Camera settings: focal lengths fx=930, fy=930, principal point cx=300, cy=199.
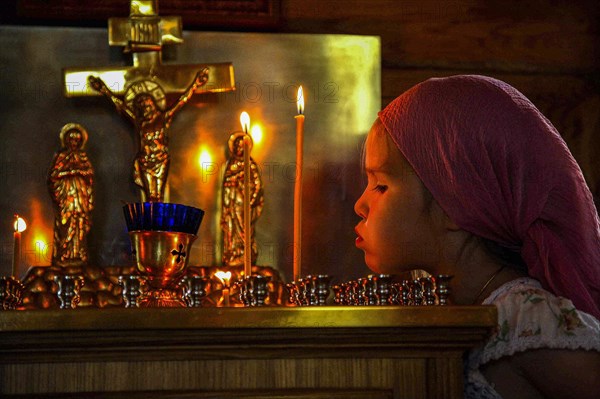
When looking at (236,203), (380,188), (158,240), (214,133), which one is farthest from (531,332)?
(214,133)

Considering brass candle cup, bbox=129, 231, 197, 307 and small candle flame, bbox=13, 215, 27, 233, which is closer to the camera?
brass candle cup, bbox=129, 231, 197, 307

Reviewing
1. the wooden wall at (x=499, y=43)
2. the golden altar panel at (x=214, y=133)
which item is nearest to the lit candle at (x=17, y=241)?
the golden altar panel at (x=214, y=133)

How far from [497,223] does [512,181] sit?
0.05m

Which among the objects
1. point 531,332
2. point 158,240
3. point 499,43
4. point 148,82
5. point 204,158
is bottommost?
point 531,332

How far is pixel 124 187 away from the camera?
66.2 inches

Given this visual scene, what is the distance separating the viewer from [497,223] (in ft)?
3.51

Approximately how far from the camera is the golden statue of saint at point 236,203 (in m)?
1.62

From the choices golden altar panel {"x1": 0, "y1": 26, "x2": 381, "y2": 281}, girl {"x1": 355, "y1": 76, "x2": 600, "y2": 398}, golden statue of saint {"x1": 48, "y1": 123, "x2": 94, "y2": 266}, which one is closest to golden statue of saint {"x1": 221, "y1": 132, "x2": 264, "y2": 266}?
golden altar panel {"x1": 0, "y1": 26, "x2": 381, "y2": 281}

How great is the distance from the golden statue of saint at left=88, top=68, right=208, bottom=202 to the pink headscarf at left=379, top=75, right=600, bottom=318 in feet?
2.08

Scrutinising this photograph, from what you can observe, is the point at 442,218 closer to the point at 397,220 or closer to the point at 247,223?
the point at 397,220

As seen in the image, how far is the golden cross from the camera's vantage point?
65.0 inches

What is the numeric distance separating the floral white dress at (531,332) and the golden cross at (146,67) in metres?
0.86

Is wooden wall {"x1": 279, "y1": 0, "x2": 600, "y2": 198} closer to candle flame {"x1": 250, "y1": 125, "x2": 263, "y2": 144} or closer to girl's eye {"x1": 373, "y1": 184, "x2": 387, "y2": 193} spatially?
candle flame {"x1": 250, "y1": 125, "x2": 263, "y2": 144}

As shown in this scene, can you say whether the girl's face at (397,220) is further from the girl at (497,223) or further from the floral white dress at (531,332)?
the floral white dress at (531,332)
